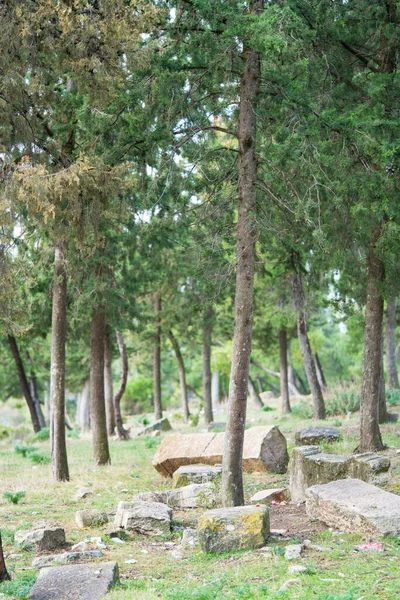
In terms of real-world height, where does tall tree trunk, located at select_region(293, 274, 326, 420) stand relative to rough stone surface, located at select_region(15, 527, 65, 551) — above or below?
above

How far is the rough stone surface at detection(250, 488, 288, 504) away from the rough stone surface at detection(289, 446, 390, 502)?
20cm

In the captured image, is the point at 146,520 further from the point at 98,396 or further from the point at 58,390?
the point at 98,396

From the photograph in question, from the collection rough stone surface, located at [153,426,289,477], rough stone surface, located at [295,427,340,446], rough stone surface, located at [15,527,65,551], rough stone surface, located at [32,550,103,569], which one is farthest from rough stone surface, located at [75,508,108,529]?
rough stone surface, located at [295,427,340,446]

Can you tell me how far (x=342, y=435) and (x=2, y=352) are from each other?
72.5 ft

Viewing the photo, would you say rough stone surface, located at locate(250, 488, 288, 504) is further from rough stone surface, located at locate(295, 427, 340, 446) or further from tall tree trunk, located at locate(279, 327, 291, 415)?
tall tree trunk, located at locate(279, 327, 291, 415)

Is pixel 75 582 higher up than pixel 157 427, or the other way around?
pixel 157 427

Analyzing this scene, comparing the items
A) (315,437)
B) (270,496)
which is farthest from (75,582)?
(315,437)

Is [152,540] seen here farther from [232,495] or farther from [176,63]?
[176,63]

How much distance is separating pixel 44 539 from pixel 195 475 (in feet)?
14.6

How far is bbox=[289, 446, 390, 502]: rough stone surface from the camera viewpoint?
32.7ft

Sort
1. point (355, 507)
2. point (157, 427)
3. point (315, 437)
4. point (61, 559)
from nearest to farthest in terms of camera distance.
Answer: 1. point (61, 559)
2. point (355, 507)
3. point (315, 437)
4. point (157, 427)

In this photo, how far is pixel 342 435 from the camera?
1470 cm

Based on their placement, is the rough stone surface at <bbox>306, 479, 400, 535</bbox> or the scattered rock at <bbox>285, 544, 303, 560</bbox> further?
the rough stone surface at <bbox>306, 479, 400, 535</bbox>

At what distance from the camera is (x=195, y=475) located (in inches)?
472
